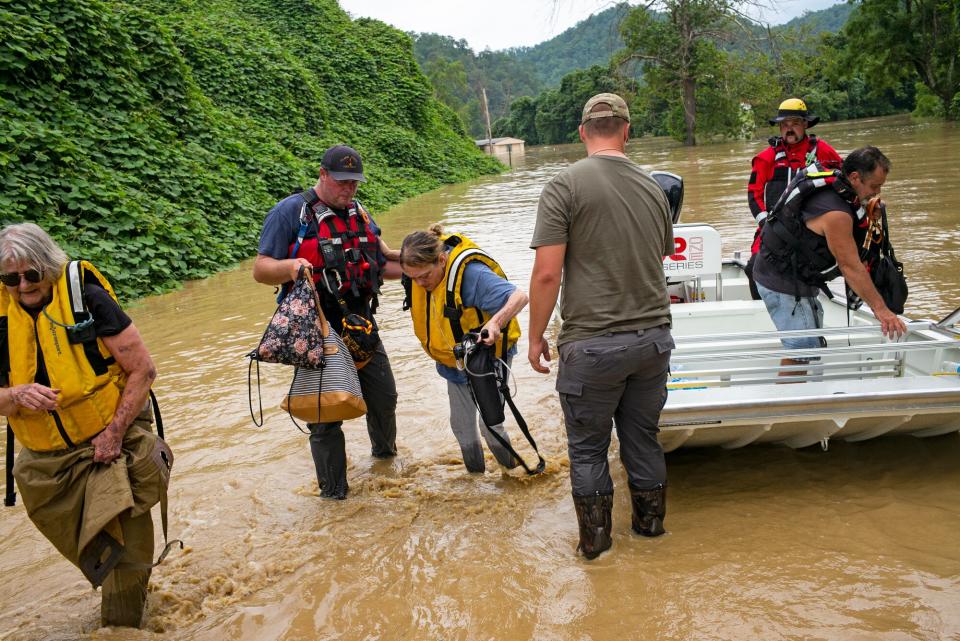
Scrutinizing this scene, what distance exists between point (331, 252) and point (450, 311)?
0.78m

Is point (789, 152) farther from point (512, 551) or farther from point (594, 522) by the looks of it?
point (512, 551)

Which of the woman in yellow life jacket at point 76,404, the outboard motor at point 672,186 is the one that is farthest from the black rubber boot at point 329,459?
the outboard motor at point 672,186

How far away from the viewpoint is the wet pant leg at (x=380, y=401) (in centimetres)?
478

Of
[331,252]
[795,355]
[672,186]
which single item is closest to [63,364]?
[331,252]

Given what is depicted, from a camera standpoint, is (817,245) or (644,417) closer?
(644,417)

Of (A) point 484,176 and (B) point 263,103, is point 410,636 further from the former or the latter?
(A) point 484,176

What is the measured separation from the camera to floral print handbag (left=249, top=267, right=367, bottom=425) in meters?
4.02

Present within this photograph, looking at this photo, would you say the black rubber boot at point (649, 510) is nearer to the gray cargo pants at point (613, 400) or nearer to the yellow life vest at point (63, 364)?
the gray cargo pants at point (613, 400)

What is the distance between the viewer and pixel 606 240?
3.28 meters

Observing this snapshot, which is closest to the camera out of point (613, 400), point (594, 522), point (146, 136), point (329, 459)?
point (613, 400)

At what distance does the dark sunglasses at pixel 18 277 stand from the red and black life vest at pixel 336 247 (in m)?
1.50

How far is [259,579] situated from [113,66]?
1254cm

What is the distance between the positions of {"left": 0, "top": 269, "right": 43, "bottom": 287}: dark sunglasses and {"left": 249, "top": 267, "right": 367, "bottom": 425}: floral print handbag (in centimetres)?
117

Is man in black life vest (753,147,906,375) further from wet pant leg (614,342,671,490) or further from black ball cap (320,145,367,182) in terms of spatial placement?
black ball cap (320,145,367,182)
